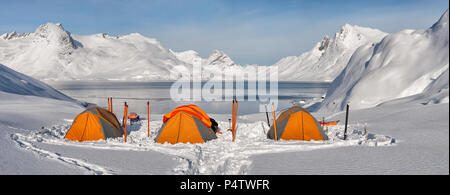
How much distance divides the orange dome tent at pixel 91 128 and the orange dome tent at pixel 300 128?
7.63 m

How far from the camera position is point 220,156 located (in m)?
10.3

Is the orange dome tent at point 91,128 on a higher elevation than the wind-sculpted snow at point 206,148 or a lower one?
higher

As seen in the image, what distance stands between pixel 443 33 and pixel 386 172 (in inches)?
1044

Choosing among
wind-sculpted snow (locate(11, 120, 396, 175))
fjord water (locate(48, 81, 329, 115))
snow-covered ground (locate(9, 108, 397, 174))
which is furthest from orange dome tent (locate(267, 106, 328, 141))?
fjord water (locate(48, 81, 329, 115))

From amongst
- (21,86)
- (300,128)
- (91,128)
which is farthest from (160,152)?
(21,86)

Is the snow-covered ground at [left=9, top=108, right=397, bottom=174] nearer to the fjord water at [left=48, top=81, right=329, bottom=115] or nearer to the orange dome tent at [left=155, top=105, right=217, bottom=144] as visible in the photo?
the orange dome tent at [left=155, top=105, right=217, bottom=144]

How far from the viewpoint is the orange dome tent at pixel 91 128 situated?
13109mm

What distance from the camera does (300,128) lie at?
13305 millimetres

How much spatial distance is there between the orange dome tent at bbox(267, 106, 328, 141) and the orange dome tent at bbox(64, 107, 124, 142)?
25.0 ft

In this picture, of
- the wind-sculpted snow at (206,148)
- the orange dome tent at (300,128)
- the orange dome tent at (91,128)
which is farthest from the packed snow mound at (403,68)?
the orange dome tent at (91,128)

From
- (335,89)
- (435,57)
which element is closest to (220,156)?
(435,57)

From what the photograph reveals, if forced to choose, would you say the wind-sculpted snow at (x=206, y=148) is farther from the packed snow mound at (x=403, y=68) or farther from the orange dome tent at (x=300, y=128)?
the packed snow mound at (x=403, y=68)

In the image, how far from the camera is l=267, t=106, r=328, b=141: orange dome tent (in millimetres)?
13180
